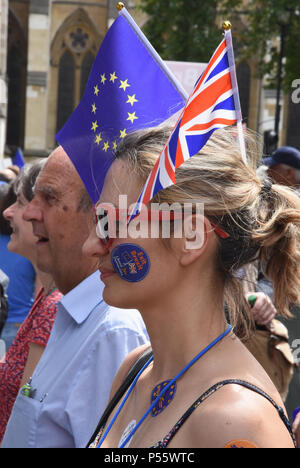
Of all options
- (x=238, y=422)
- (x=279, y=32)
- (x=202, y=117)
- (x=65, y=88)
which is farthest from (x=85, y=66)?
(x=238, y=422)

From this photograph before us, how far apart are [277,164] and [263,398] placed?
4204 mm

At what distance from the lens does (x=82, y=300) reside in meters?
2.34

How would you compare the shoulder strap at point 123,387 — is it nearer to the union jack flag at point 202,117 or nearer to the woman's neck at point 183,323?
the woman's neck at point 183,323

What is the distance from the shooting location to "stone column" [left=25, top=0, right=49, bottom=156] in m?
26.9

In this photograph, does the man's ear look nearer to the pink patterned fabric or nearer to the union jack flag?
the union jack flag

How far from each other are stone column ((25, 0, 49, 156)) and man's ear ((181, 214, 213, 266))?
26.0 meters

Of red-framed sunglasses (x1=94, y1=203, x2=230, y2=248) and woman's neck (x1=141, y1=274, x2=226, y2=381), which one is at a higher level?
red-framed sunglasses (x1=94, y1=203, x2=230, y2=248)

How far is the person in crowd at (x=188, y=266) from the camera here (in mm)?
1568

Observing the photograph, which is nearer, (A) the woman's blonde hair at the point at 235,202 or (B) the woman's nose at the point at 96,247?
(A) the woman's blonde hair at the point at 235,202

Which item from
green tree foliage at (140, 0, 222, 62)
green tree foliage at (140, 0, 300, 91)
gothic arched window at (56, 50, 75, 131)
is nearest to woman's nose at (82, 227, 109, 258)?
green tree foliage at (140, 0, 300, 91)

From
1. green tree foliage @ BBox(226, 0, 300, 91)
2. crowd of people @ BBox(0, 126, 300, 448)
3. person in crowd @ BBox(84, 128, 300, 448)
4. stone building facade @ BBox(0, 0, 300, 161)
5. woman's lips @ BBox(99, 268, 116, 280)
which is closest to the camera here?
crowd of people @ BBox(0, 126, 300, 448)

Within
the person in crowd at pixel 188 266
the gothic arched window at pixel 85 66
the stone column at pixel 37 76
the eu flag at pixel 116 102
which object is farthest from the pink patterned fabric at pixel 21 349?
the gothic arched window at pixel 85 66

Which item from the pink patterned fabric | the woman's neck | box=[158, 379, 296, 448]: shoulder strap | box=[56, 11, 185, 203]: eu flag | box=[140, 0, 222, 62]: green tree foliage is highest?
box=[140, 0, 222, 62]: green tree foliage

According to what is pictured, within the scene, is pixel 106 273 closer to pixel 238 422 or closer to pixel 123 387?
pixel 123 387
